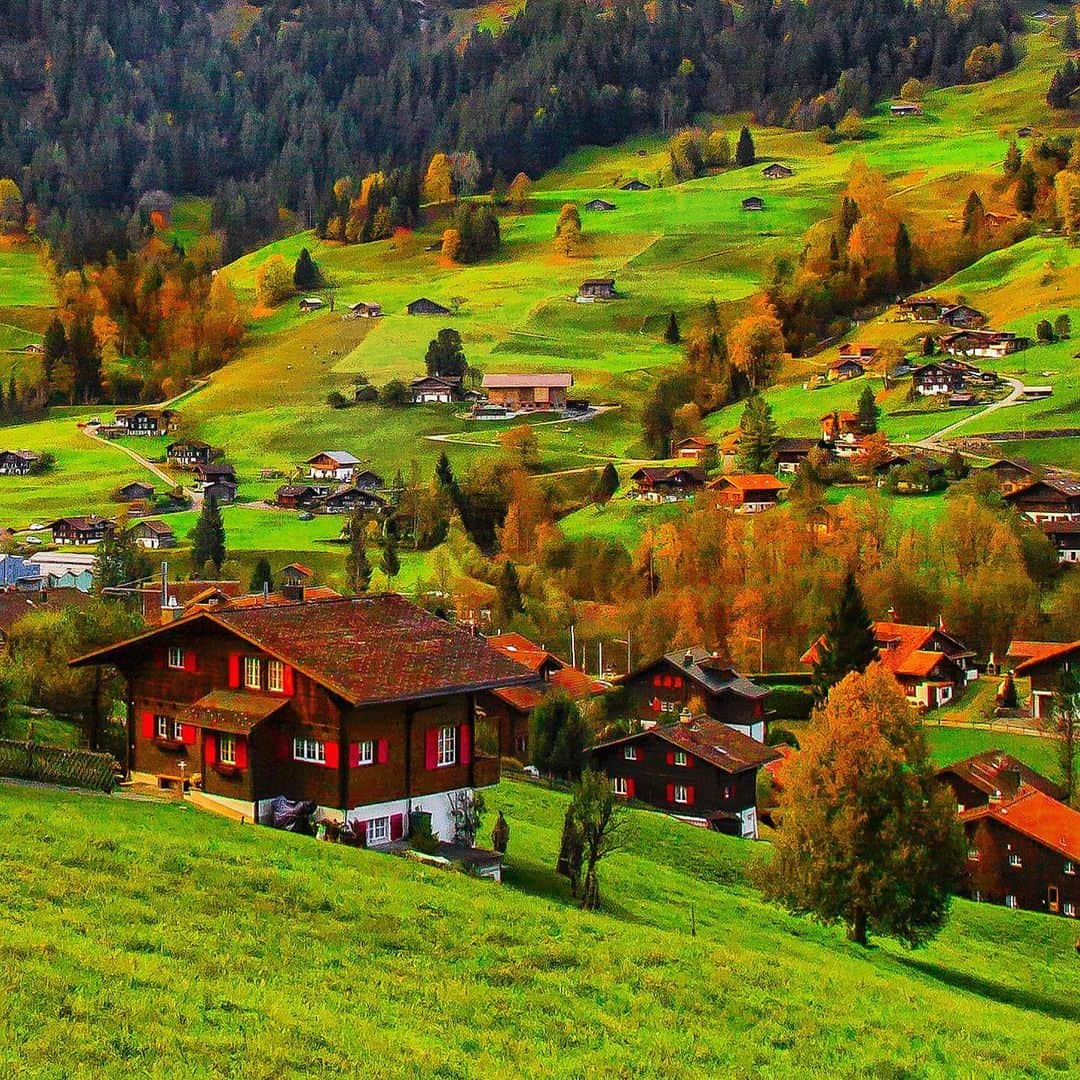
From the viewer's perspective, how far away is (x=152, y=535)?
4099 inches

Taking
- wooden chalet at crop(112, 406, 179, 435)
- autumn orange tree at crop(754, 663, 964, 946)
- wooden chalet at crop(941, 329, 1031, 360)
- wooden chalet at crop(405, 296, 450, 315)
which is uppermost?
autumn orange tree at crop(754, 663, 964, 946)

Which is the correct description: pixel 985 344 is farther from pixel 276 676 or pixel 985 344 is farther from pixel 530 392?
pixel 276 676

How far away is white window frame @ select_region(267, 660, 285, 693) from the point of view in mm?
30734

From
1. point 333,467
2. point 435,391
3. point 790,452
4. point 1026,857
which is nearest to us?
point 1026,857

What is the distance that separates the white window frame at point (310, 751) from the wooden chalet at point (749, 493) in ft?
232

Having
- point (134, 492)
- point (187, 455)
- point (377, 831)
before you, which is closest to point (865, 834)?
point (377, 831)

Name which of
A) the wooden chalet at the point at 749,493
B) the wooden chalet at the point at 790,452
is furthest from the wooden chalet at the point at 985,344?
the wooden chalet at the point at 749,493

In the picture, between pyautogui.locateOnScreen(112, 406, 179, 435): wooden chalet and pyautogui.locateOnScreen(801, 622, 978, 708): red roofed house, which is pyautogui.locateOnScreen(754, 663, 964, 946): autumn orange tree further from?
pyautogui.locateOnScreen(112, 406, 179, 435): wooden chalet

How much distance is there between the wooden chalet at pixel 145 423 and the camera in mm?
140250

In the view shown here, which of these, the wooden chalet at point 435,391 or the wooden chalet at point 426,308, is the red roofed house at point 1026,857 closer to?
the wooden chalet at point 435,391

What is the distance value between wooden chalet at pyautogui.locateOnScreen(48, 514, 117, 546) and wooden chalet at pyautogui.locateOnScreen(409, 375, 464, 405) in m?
33.6

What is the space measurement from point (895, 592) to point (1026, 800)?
33.4 metres

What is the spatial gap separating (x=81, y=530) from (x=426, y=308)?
61.6 meters

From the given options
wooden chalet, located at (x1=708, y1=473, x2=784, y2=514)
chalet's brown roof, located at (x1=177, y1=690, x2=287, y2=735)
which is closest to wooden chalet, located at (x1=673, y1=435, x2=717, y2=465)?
wooden chalet, located at (x1=708, y1=473, x2=784, y2=514)
